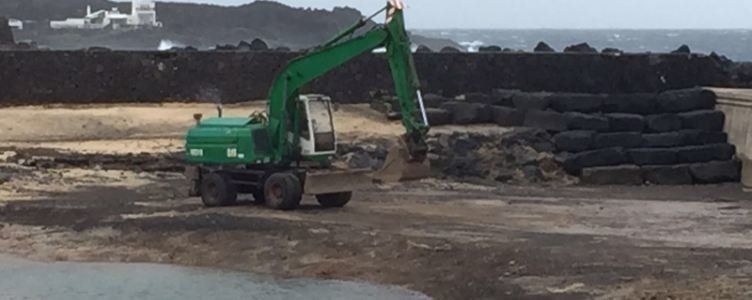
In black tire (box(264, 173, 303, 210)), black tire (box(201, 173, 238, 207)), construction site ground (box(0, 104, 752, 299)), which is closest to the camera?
construction site ground (box(0, 104, 752, 299))

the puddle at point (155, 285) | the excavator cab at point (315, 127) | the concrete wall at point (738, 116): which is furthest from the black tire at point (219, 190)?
the concrete wall at point (738, 116)

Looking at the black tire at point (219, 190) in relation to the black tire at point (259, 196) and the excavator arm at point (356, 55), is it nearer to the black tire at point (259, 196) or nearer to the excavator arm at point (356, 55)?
the black tire at point (259, 196)

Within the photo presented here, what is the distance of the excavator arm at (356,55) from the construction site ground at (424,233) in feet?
3.18

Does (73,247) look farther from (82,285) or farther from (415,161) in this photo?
(415,161)

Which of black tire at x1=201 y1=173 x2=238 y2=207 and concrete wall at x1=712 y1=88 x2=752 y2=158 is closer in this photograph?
black tire at x1=201 y1=173 x2=238 y2=207

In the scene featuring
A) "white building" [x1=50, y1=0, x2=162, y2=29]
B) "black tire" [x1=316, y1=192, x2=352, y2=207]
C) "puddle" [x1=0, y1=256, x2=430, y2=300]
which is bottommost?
"white building" [x1=50, y1=0, x2=162, y2=29]

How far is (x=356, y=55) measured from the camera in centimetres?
1791

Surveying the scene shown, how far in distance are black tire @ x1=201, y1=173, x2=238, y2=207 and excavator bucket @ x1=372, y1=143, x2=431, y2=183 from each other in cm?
202

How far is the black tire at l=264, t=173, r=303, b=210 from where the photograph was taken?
57.4 feet

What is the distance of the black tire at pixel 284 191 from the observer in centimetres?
1750

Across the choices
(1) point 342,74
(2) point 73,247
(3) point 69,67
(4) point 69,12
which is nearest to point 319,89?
(1) point 342,74

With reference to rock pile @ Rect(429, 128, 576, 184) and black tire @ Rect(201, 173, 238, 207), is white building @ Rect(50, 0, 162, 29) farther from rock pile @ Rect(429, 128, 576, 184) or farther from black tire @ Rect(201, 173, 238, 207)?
black tire @ Rect(201, 173, 238, 207)

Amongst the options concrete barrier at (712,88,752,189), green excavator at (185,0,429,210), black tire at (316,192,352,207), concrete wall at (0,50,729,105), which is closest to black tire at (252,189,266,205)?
green excavator at (185,0,429,210)

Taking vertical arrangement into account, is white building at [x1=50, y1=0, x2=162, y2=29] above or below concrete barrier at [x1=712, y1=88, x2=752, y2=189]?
below
